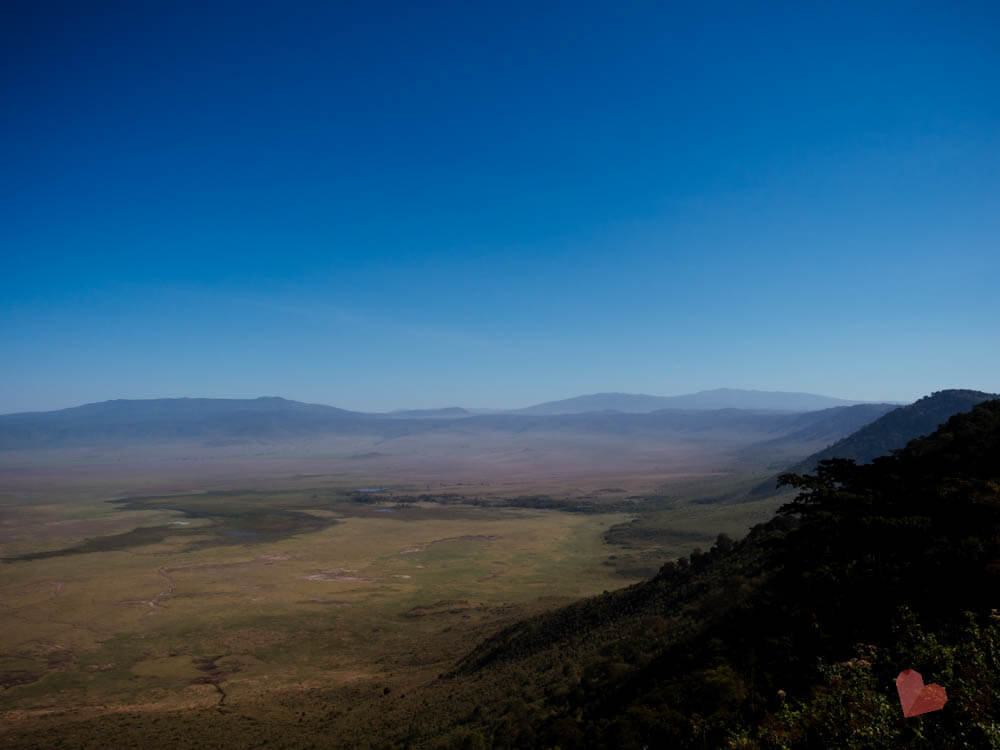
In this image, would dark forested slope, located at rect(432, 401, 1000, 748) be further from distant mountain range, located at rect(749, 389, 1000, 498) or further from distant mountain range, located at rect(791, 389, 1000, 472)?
distant mountain range, located at rect(791, 389, 1000, 472)

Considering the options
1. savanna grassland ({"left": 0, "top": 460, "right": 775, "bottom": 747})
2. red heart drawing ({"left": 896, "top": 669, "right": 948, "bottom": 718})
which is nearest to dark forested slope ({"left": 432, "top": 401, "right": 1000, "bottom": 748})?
red heart drawing ({"left": 896, "top": 669, "right": 948, "bottom": 718})

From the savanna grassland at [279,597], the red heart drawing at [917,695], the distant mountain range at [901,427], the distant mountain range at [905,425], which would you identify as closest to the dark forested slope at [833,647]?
the red heart drawing at [917,695]

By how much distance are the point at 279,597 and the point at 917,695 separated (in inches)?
1856

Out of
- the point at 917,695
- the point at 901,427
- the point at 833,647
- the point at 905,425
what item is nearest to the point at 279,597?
the point at 833,647

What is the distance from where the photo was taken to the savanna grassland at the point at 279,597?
22672 mm

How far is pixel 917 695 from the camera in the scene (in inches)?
265

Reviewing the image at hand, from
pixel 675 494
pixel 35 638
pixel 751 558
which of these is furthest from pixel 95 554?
pixel 675 494

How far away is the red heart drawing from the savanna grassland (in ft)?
47.0

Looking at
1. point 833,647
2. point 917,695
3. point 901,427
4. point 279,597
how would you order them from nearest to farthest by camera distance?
1. point 917,695
2. point 833,647
3. point 279,597
4. point 901,427

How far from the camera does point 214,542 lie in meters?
71.8

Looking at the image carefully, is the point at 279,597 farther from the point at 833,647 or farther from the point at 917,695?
the point at 917,695

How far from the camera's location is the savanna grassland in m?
22.7

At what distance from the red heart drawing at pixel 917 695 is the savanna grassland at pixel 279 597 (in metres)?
14.3

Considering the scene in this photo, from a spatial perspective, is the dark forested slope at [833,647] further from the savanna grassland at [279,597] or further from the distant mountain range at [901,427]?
the distant mountain range at [901,427]
